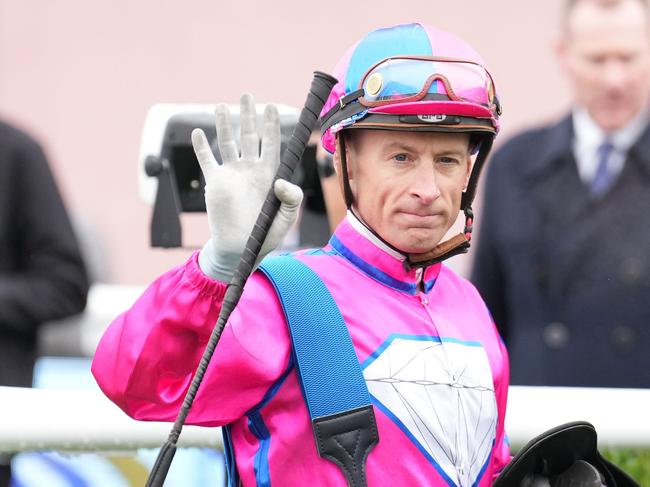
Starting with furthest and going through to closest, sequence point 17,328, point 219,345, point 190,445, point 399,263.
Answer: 1. point 17,328
2. point 190,445
3. point 399,263
4. point 219,345

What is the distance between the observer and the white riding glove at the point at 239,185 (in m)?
2.71

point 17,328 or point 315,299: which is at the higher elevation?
point 315,299

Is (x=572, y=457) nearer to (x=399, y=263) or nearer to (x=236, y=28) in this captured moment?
(x=399, y=263)

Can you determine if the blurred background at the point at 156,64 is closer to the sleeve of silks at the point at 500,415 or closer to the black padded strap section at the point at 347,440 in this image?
the sleeve of silks at the point at 500,415

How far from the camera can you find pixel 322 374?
2.88 m

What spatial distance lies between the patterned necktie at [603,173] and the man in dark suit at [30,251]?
1835 millimetres

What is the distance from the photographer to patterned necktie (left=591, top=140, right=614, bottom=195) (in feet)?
17.6

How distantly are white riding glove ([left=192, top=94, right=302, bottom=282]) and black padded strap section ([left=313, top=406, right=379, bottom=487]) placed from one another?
36 centimetres

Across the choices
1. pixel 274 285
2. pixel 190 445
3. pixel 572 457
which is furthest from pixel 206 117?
pixel 572 457

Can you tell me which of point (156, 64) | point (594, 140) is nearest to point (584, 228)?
point (594, 140)

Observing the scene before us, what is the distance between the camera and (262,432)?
2.94 meters

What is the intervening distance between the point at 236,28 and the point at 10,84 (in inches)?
52.6

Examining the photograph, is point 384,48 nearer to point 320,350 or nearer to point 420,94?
point 420,94

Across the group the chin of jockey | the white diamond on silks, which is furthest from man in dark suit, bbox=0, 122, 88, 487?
the white diamond on silks
